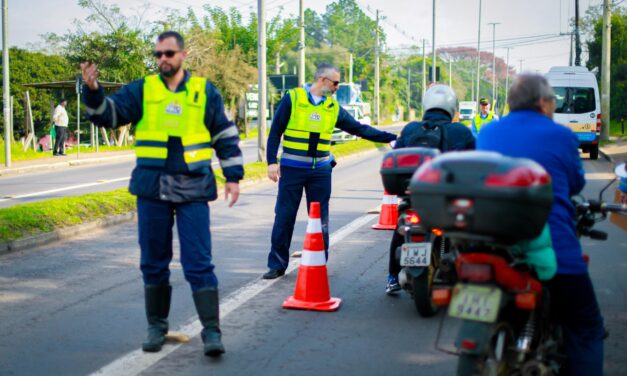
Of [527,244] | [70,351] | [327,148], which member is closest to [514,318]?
[527,244]

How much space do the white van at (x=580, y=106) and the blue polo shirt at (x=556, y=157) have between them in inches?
949

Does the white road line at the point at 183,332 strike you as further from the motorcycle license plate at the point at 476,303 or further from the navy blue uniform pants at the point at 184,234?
the motorcycle license plate at the point at 476,303

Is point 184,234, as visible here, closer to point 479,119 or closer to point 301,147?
point 301,147

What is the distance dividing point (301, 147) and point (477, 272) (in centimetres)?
434

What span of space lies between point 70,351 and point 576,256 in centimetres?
323

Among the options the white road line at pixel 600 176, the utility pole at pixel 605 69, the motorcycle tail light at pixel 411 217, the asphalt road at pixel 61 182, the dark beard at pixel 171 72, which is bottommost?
the asphalt road at pixel 61 182

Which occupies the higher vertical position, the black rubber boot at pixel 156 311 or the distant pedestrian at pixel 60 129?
the distant pedestrian at pixel 60 129

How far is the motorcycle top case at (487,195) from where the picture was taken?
363cm

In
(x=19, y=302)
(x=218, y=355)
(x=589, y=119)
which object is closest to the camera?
(x=218, y=355)

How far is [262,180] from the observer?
19.1m

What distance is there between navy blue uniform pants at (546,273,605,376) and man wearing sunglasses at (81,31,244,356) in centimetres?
219

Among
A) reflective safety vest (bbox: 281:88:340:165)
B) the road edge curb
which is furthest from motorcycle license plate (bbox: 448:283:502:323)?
the road edge curb

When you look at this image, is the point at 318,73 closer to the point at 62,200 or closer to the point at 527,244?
the point at 527,244

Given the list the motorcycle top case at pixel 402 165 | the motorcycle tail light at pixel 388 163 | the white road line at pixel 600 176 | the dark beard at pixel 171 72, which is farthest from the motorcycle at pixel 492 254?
the white road line at pixel 600 176
